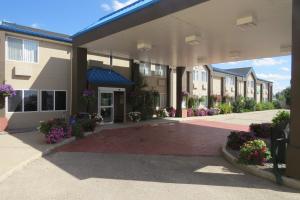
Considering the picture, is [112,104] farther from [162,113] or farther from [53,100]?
[162,113]

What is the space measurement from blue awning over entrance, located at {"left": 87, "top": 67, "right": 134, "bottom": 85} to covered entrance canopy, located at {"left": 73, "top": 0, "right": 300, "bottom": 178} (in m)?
1.62

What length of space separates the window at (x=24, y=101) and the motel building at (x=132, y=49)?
0.18 feet

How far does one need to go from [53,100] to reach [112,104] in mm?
3923

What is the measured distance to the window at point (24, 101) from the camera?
15008 mm

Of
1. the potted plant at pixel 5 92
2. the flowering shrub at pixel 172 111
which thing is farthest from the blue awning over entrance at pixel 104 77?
the flowering shrub at pixel 172 111

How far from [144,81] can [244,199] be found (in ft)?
56.3

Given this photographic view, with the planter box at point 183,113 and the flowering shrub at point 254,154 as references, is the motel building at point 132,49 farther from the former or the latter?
the flowering shrub at point 254,154

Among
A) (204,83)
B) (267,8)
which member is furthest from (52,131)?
(204,83)

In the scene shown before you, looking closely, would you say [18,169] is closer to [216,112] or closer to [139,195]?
[139,195]

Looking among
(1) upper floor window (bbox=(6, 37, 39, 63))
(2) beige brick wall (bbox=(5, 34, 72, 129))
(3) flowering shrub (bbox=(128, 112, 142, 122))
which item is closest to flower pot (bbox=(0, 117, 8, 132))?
(2) beige brick wall (bbox=(5, 34, 72, 129))

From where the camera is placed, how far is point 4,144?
433 inches

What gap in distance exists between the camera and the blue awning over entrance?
1690cm

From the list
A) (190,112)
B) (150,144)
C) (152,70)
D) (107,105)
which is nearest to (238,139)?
(150,144)

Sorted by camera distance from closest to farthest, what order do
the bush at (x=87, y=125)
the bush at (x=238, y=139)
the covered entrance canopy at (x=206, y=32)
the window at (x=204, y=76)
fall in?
the covered entrance canopy at (x=206, y=32) → the bush at (x=238, y=139) → the bush at (x=87, y=125) → the window at (x=204, y=76)
